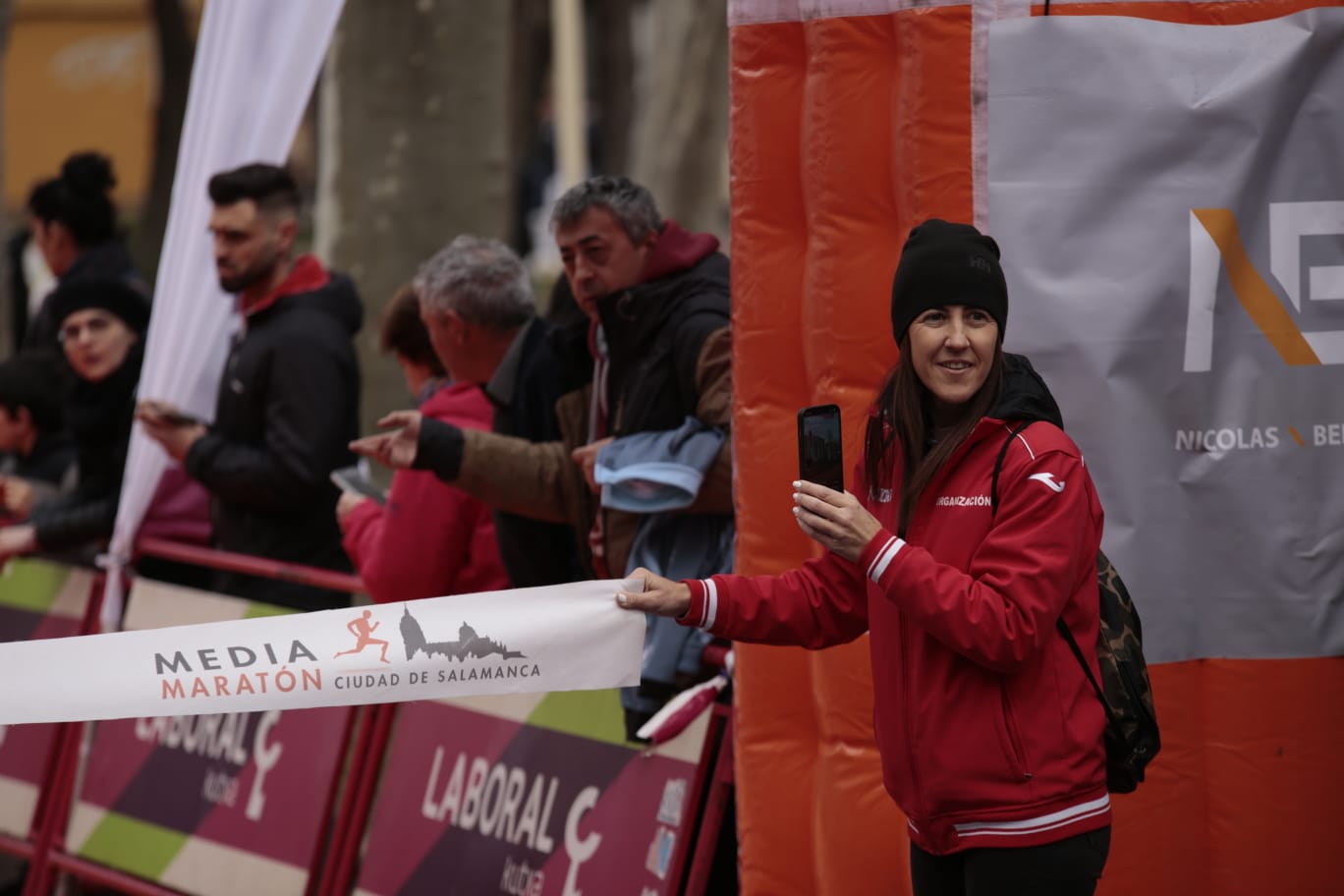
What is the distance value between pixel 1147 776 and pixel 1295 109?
5.41 ft

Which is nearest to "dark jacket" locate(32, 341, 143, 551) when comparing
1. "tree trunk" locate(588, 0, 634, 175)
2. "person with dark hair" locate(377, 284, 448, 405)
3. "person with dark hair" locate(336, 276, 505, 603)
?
"person with dark hair" locate(377, 284, 448, 405)

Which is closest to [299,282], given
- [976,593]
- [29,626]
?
[29,626]

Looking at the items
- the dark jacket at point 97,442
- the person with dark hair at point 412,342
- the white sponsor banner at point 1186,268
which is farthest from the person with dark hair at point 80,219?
the white sponsor banner at point 1186,268

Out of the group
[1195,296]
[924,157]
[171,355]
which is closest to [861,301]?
[924,157]

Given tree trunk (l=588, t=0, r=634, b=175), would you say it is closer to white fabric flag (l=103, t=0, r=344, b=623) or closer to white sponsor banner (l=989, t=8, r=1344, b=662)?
white fabric flag (l=103, t=0, r=344, b=623)

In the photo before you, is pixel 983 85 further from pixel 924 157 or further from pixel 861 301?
pixel 861 301

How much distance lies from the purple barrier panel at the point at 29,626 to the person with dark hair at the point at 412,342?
1.71 metres

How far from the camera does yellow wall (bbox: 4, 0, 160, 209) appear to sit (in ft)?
92.8

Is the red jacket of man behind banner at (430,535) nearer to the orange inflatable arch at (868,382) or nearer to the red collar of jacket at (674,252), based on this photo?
the red collar of jacket at (674,252)

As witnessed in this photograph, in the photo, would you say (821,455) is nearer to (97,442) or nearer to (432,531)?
(432,531)

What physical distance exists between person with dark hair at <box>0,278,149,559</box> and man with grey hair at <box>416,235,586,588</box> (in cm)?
194

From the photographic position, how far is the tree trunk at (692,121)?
16.2 m

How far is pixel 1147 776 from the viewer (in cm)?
441

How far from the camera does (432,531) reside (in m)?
5.60
